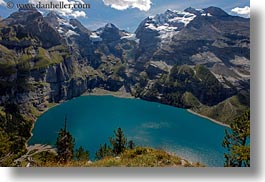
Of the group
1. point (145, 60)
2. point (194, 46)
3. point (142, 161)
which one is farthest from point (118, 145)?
point (145, 60)

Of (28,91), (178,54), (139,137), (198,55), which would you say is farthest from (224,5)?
(178,54)

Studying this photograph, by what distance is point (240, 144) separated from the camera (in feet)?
21.0

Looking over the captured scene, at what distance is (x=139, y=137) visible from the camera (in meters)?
15.1

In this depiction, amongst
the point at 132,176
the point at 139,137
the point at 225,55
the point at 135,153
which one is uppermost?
the point at 225,55

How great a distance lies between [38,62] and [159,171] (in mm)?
65224

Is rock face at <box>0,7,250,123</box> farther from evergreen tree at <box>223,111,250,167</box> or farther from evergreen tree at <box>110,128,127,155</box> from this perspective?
evergreen tree at <box>223,111,250,167</box>

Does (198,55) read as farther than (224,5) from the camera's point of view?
Yes

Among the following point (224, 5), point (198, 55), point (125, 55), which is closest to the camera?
point (224, 5)

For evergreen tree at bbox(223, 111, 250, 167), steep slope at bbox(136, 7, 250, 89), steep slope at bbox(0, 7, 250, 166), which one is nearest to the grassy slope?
evergreen tree at bbox(223, 111, 250, 167)

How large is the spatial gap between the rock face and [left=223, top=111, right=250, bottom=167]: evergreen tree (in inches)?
1172

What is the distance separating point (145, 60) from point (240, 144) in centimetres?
9546

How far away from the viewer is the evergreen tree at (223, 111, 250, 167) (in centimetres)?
582

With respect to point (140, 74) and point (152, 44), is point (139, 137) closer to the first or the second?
point (140, 74)

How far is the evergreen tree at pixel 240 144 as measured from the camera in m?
5.82
